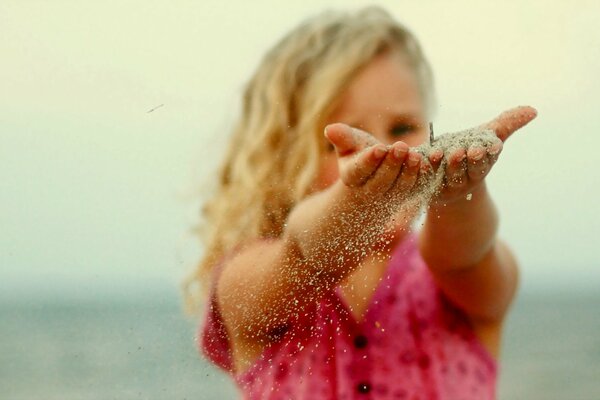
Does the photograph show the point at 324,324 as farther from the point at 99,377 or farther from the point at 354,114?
the point at 99,377

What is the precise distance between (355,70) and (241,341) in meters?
0.24

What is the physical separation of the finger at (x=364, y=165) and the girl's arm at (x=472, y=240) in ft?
0.12

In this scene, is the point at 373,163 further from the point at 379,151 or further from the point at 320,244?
the point at 320,244

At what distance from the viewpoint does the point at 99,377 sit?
1.15 m

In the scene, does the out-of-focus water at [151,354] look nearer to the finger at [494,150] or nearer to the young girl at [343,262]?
the young girl at [343,262]

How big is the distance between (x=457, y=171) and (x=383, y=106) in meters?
0.22

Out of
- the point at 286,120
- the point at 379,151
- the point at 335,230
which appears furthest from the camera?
the point at 286,120

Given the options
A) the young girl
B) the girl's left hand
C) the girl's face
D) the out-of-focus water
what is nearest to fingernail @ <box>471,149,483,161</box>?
the girl's left hand

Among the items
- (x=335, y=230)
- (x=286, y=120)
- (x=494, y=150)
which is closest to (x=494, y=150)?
(x=494, y=150)

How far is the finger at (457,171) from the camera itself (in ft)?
1.28

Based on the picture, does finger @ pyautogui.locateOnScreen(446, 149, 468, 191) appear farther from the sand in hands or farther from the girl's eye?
the girl's eye

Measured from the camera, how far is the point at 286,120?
72 cm

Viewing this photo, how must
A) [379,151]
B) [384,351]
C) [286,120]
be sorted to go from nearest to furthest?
[379,151] → [384,351] → [286,120]

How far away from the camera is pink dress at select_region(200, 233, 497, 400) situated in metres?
0.60
